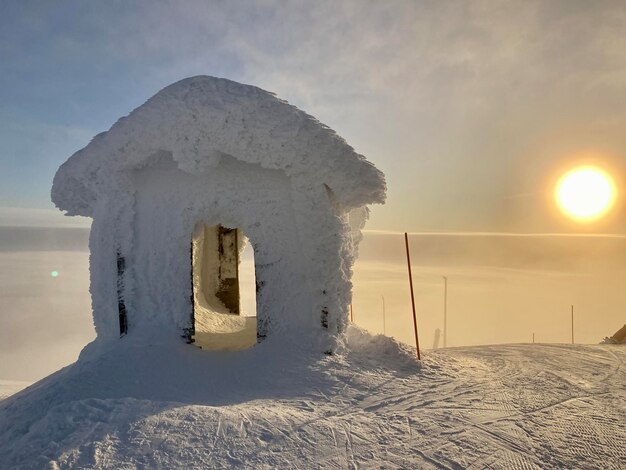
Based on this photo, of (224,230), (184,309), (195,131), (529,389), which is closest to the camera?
(529,389)

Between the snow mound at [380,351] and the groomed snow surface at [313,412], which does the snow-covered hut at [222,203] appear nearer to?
the snow mound at [380,351]

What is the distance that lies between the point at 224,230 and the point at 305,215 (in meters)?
5.08

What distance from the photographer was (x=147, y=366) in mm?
5465

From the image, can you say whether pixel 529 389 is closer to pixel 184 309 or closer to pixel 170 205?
pixel 184 309

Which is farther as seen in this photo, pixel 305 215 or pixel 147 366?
pixel 305 215

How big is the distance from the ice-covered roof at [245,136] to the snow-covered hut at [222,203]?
15 millimetres

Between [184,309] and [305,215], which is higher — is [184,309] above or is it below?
below

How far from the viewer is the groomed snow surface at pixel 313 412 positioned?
3.53 metres

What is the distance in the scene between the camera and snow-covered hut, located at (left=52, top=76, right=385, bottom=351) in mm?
5746

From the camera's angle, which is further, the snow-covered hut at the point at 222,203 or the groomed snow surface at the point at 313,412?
the snow-covered hut at the point at 222,203

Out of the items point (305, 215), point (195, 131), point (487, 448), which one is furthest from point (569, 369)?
point (195, 131)

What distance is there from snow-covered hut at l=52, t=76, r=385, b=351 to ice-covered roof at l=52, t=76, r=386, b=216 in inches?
0.6

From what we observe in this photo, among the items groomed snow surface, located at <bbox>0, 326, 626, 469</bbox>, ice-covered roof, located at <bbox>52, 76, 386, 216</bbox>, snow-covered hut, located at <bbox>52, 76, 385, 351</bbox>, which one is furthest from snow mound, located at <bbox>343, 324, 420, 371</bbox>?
ice-covered roof, located at <bbox>52, 76, 386, 216</bbox>

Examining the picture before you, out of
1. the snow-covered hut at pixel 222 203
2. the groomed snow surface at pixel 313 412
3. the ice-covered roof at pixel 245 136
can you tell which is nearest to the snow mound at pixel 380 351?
the groomed snow surface at pixel 313 412
